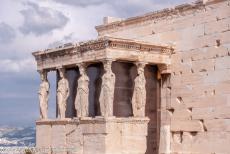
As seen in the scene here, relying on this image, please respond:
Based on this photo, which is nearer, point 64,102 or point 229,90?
point 229,90

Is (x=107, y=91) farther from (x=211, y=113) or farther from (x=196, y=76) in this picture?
(x=211, y=113)

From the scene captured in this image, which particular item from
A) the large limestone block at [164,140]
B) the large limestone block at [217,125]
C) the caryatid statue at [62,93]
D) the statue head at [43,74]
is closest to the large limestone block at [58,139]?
the caryatid statue at [62,93]

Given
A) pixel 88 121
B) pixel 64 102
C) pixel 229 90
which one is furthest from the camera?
pixel 64 102

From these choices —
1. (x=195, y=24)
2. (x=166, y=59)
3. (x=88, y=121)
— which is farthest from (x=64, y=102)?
(x=195, y=24)

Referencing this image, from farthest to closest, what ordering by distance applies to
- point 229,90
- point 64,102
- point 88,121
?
1. point 64,102
2. point 88,121
3. point 229,90

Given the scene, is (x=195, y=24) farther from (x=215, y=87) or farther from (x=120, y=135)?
(x=120, y=135)

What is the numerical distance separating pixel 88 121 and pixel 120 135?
1.00 meters

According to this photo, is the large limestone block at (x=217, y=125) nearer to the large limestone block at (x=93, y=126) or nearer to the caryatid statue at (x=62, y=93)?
the large limestone block at (x=93, y=126)

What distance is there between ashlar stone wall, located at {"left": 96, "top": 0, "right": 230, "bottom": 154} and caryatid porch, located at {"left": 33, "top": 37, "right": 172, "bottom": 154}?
22.8 inches

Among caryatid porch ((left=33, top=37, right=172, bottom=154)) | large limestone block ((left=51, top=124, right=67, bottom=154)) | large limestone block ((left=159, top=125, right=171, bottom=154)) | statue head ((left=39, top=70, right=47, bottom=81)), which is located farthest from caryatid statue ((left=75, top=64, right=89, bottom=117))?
large limestone block ((left=159, top=125, right=171, bottom=154))

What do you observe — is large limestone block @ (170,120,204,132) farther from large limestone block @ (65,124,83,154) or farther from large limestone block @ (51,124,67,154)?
large limestone block @ (51,124,67,154)

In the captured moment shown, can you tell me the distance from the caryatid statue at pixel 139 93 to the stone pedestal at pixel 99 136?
0.28 m

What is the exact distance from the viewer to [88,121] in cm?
1891

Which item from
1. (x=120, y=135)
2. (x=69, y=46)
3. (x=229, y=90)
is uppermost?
(x=69, y=46)
